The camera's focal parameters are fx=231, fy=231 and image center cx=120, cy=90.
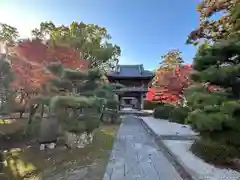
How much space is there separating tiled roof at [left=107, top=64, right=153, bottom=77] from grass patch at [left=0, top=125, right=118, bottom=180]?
19.8 metres

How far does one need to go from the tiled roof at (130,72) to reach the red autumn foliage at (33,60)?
52.0ft

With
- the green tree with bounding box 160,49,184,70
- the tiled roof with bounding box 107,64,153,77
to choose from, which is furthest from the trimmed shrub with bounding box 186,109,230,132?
the tiled roof with bounding box 107,64,153,77

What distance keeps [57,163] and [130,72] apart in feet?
80.1

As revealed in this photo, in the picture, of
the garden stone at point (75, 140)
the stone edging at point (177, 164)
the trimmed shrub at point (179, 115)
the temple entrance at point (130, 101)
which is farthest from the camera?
the temple entrance at point (130, 101)

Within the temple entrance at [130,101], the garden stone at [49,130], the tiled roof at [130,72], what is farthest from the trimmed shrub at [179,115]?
the temple entrance at [130,101]

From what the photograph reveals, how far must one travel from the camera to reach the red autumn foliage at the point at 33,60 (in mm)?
9047

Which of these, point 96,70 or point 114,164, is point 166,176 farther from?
point 96,70

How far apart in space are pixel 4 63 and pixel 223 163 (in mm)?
6369

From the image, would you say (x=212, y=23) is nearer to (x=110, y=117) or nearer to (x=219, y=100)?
(x=219, y=100)

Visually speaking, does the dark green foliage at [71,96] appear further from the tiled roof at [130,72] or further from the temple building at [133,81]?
the tiled roof at [130,72]

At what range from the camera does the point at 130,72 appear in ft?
97.1

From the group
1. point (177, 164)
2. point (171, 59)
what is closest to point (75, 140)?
point (177, 164)

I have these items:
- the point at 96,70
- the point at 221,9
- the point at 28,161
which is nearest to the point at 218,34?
the point at 221,9

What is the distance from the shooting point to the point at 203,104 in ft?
20.2
